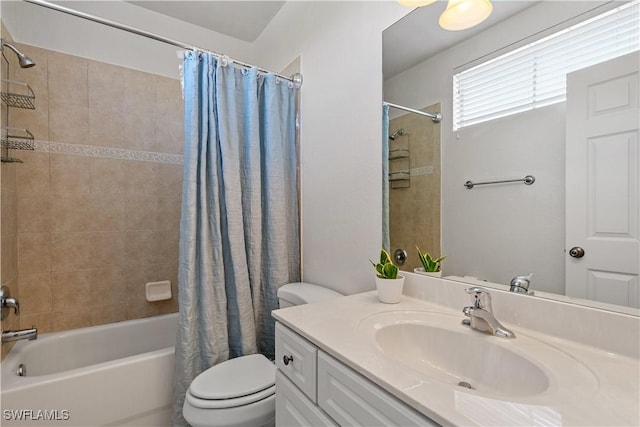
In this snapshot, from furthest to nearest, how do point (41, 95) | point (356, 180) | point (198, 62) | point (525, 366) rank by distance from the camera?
point (41, 95) < point (198, 62) < point (356, 180) < point (525, 366)

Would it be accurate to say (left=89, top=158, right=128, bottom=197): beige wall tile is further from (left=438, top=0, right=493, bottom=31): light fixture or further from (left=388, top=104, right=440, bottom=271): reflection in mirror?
(left=438, top=0, right=493, bottom=31): light fixture

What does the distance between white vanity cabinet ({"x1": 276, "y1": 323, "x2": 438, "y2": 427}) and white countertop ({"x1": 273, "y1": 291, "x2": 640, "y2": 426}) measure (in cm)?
3

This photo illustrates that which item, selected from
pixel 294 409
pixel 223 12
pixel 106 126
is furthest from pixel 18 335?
pixel 223 12

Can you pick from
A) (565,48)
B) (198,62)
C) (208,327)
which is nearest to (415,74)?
(565,48)

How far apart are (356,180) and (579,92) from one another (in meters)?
0.83

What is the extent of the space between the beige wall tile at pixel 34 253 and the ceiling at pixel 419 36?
2.19 m

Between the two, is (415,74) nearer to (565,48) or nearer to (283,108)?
(565,48)

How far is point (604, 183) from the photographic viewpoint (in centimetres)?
71

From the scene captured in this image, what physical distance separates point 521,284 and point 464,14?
898 mm

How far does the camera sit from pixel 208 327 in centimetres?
146

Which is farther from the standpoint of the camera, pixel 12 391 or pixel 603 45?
pixel 12 391

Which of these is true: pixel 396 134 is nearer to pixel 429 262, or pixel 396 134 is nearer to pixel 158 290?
pixel 429 262

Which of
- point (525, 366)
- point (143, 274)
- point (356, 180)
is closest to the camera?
point (525, 366)

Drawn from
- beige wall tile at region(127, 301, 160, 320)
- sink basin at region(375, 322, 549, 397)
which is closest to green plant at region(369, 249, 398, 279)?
sink basin at region(375, 322, 549, 397)
